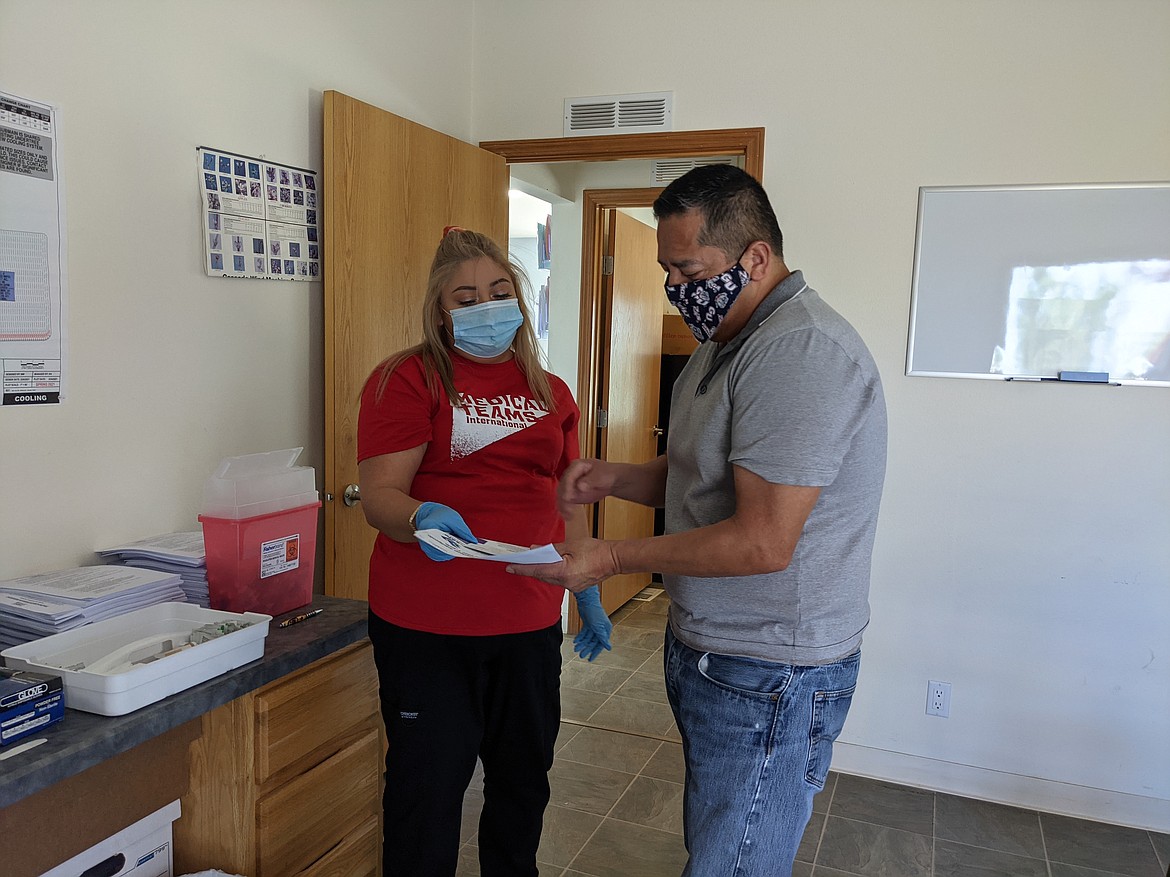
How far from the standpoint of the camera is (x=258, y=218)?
222 centimetres

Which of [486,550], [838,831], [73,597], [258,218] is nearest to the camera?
[486,550]

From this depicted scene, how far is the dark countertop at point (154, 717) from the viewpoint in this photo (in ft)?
3.89

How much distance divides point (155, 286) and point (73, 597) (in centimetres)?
73

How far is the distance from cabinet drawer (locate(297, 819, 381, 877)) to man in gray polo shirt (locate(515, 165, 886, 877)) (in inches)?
32.5

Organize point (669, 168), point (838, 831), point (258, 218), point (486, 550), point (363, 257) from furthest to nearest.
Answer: point (669, 168) → point (838, 831) → point (363, 257) → point (258, 218) → point (486, 550)

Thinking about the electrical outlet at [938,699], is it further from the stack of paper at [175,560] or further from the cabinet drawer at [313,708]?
the stack of paper at [175,560]

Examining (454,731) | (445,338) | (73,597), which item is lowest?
(454,731)

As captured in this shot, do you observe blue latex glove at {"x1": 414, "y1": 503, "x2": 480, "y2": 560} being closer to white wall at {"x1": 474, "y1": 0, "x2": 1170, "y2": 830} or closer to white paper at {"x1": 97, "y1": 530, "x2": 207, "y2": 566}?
white paper at {"x1": 97, "y1": 530, "x2": 207, "y2": 566}

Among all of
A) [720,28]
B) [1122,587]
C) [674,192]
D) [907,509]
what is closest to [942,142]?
[720,28]

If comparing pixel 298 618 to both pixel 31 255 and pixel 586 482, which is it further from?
pixel 31 255

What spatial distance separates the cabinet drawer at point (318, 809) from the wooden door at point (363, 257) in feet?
2.23

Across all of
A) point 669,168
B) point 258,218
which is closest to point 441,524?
point 258,218

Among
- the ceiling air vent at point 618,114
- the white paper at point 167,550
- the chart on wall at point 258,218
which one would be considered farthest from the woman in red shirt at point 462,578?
the ceiling air vent at point 618,114

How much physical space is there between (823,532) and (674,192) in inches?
21.8
